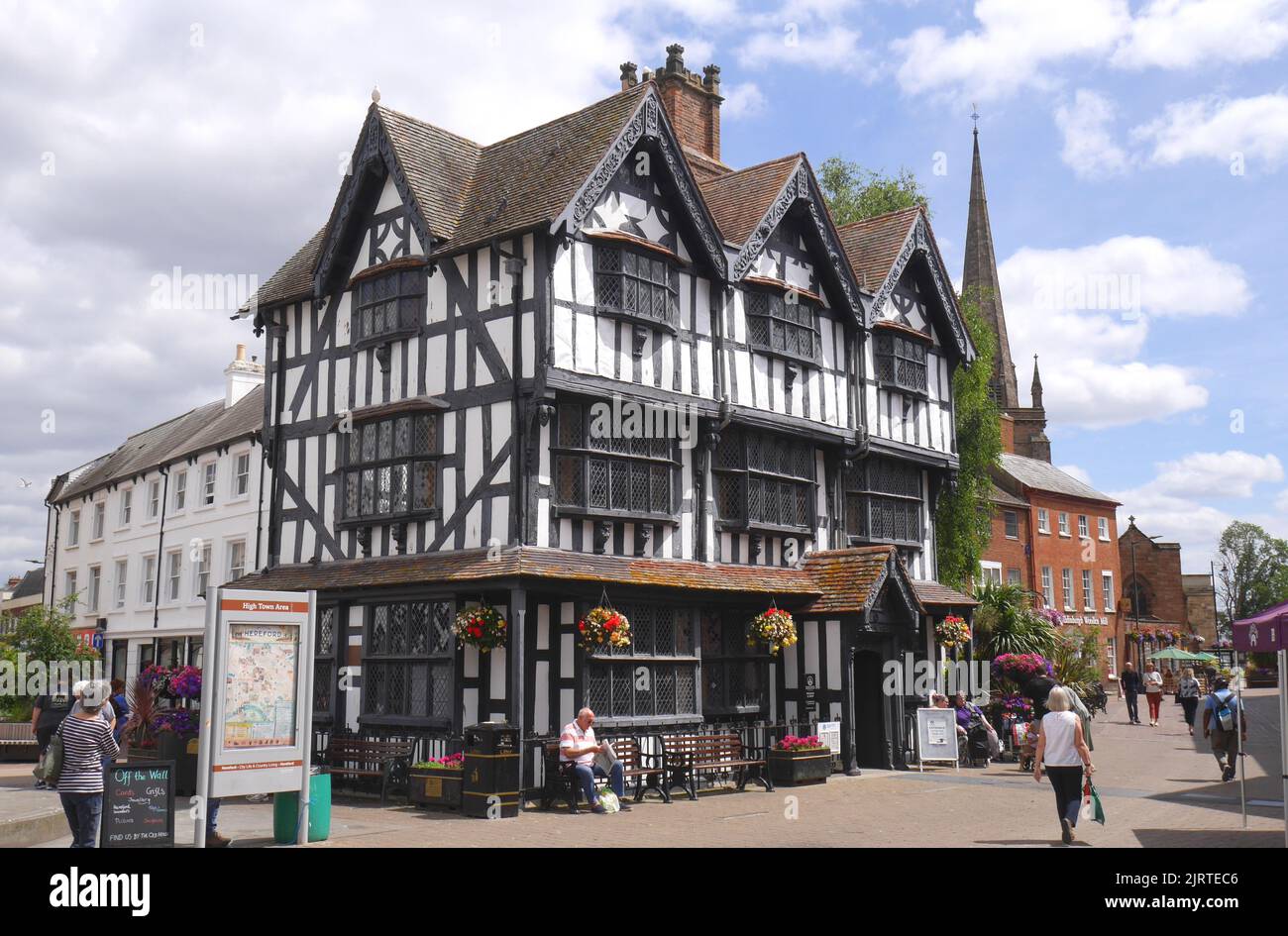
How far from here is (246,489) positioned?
3036 centimetres

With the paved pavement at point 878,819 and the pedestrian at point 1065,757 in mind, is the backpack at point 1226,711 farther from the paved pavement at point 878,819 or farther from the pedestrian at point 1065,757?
the pedestrian at point 1065,757

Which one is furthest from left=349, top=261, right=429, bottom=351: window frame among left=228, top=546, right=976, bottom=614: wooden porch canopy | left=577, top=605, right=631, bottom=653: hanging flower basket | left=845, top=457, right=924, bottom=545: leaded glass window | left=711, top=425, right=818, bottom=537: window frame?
left=845, top=457, right=924, bottom=545: leaded glass window

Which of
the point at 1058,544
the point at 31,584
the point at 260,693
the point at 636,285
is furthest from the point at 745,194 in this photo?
the point at 31,584

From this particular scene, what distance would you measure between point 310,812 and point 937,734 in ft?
43.5

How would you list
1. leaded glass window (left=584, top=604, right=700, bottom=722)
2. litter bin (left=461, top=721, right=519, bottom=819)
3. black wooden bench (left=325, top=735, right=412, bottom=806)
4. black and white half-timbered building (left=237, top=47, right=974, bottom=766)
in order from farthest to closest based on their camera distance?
leaded glass window (left=584, top=604, right=700, bottom=722)
black and white half-timbered building (left=237, top=47, right=974, bottom=766)
black wooden bench (left=325, top=735, right=412, bottom=806)
litter bin (left=461, top=721, right=519, bottom=819)

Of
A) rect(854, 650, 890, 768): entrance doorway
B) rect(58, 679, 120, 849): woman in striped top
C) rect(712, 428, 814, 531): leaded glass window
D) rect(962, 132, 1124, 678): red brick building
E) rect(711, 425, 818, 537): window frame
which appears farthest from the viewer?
→ rect(962, 132, 1124, 678): red brick building

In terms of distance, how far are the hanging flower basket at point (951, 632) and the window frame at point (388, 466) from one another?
36.5ft

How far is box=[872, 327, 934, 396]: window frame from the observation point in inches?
985

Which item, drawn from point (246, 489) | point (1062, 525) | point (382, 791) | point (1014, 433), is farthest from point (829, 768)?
point (1014, 433)

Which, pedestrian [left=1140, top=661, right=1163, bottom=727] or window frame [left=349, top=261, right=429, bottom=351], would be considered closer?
window frame [left=349, top=261, right=429, bottom=351]

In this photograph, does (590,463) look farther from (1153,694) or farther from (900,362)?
(1153,694)

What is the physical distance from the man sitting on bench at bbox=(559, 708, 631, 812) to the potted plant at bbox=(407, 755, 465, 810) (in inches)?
58.0

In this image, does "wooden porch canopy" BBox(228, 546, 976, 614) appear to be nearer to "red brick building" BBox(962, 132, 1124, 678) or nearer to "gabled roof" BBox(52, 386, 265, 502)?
"gabled roof" BBox(52, 386, 265, 502)
